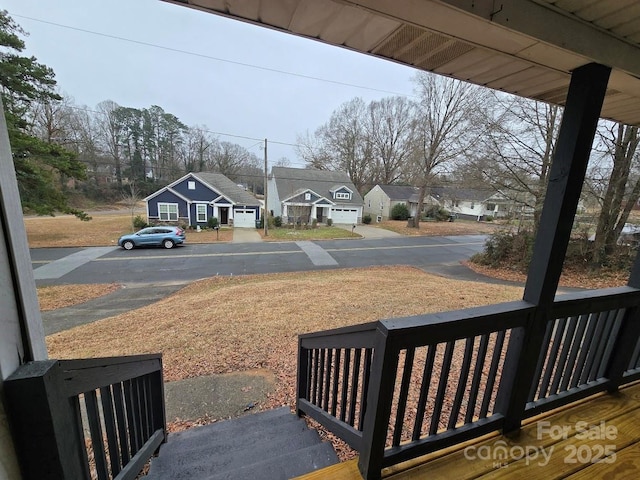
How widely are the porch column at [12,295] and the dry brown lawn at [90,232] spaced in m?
9.57

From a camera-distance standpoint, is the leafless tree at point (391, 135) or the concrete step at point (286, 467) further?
the leafless tree at point (391, 135)

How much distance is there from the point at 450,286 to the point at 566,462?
22.1 feet

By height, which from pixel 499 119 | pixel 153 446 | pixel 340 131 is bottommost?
pixel 153 446

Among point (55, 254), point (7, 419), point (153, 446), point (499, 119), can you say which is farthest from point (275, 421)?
point (55, 254)

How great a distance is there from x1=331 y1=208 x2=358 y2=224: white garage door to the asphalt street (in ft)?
23.0

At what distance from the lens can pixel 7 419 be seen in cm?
65

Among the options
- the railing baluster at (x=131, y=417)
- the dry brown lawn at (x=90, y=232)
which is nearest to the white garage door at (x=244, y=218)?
the dry brown lawn at (x=90, y=232)

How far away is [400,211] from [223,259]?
19641 mm

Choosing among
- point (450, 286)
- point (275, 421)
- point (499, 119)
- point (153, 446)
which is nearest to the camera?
point (153, 446)

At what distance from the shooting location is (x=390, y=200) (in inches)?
1065

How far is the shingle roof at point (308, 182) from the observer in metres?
21.9

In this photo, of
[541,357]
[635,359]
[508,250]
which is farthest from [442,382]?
[508,250]

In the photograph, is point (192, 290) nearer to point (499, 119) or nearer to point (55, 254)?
point (55, 254)

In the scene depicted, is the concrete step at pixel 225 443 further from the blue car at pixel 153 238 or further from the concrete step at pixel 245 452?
the blue car at pixel 153 238
